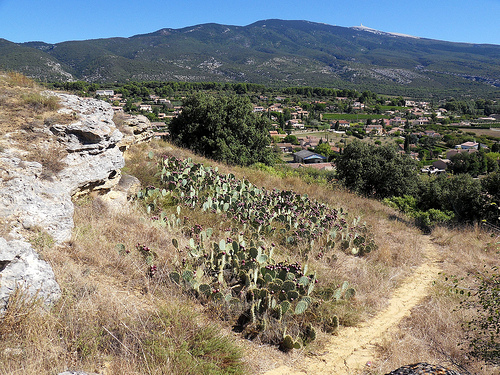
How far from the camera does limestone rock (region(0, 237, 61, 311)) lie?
280 cm

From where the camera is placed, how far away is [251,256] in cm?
445

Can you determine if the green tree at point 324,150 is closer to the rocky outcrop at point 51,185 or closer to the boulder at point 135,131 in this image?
the boulder at point 135,131

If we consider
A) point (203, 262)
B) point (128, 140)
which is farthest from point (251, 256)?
point (128, 140)

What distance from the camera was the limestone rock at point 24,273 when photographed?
2804mm

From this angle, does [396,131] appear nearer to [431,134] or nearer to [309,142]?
[431,134]

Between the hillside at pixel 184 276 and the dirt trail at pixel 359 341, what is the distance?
0.03 m

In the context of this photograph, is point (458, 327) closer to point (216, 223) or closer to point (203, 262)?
point (203, 262)

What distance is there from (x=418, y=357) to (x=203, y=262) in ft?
8.40

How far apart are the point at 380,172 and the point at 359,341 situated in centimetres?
1417

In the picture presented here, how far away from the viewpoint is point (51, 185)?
443cm

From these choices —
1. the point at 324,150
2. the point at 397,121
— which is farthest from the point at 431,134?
the point at 324,150

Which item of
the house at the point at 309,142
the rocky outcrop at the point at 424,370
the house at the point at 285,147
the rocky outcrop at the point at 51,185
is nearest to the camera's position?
the rocky outcrop at the point at 424,370

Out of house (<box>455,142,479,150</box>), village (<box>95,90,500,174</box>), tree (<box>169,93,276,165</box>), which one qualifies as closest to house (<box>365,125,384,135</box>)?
village (<box>95,90,500,174</box>)

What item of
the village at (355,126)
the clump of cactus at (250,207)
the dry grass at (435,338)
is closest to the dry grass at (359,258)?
the clump of cactus at (250,207)
